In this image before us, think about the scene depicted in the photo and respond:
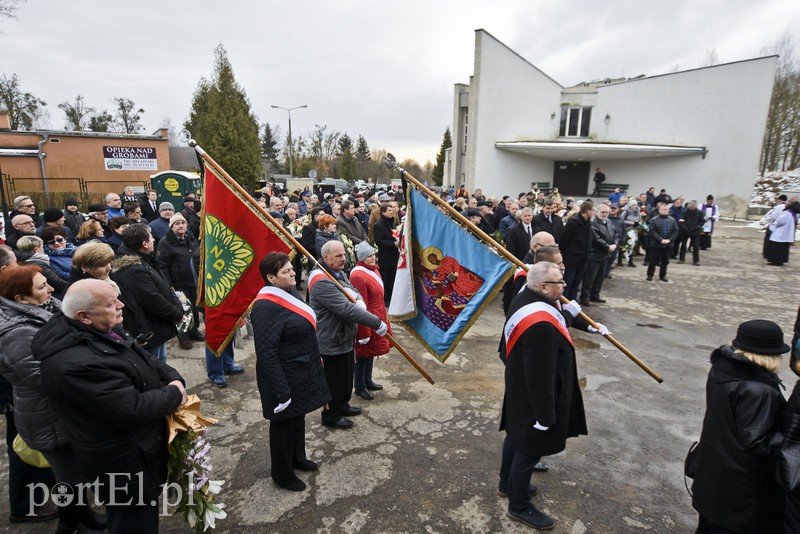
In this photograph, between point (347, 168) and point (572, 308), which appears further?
point (347, 168)

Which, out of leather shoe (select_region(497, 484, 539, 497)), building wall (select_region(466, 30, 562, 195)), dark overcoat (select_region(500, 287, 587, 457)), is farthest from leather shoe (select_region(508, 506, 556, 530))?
building wall (select_region(466, 30, 562, 195))

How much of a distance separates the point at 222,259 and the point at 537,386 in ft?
10.3

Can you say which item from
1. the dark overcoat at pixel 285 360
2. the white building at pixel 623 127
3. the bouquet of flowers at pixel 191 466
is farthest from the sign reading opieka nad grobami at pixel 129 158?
the bouquet of flowers at pixel 191 466

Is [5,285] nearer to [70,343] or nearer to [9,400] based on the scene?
[9,400]

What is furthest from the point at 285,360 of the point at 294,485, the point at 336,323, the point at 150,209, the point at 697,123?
Result: the point at 697,123

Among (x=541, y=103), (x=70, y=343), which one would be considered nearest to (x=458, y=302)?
(x=70, y=343)

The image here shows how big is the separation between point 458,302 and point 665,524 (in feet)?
7.89

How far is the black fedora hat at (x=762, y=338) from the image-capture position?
7.30ft

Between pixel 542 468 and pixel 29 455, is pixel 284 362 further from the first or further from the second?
pixel 542 468

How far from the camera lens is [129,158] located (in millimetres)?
25250

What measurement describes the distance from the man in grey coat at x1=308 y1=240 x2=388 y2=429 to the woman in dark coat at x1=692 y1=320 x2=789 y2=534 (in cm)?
257

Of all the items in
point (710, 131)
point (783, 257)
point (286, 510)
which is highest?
point (710, 131)

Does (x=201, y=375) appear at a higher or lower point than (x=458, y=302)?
lower

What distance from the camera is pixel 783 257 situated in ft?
42.3
